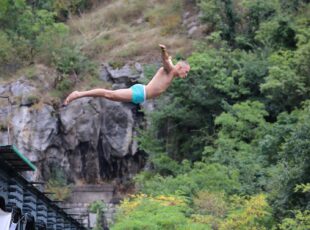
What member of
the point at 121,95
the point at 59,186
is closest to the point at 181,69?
the point at 121,95

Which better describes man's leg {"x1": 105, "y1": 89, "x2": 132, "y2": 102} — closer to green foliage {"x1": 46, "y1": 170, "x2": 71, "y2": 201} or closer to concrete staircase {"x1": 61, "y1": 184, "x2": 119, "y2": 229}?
concrete staircase {"x1": 61, "y1": 184, "x2": 119, "y2": 229}

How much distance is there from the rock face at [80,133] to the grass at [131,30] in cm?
216

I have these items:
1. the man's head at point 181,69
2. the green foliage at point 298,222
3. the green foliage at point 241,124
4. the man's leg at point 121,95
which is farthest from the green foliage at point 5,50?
the man's leg at point 121,95

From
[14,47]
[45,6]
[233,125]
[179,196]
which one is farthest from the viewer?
[45,6]

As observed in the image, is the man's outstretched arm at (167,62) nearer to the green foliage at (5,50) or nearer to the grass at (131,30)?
the grass at (131,30)

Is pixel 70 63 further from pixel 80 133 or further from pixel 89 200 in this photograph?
pixel 89 200

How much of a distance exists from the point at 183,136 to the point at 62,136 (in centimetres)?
486

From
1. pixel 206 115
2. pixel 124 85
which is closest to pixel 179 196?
pixel 206 115

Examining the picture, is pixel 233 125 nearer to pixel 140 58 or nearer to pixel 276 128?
pixel 276 128

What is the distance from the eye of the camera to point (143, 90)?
768 cm

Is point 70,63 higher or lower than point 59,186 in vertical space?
higher

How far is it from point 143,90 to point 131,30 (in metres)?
26.1

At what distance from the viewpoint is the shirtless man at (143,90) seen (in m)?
7.60

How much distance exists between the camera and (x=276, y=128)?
70.3 feet
